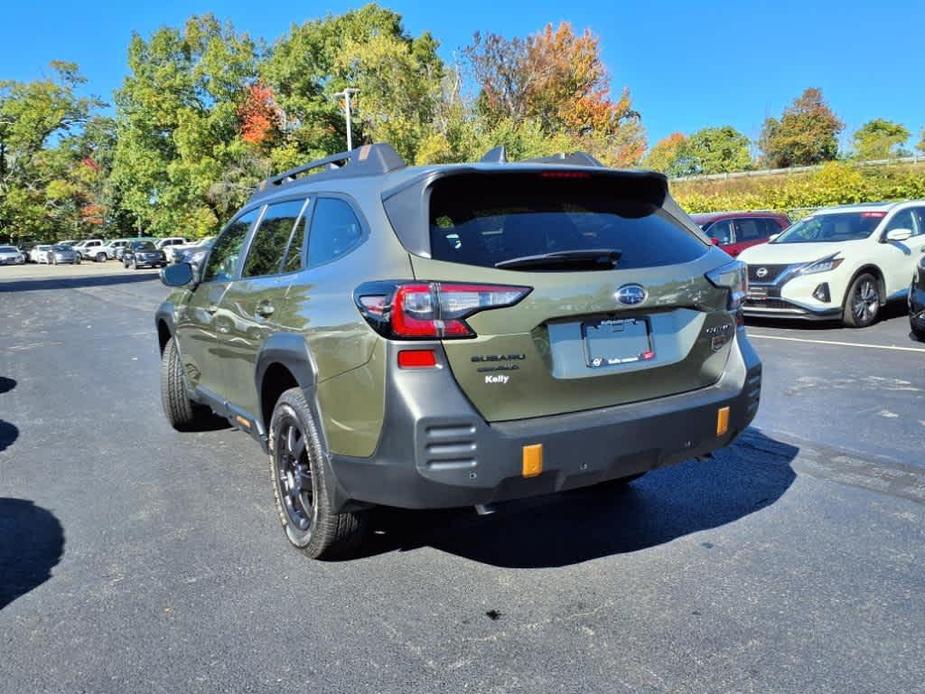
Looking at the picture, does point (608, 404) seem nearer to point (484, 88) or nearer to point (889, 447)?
point (889, 447)

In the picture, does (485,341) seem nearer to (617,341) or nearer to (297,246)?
(617,341)

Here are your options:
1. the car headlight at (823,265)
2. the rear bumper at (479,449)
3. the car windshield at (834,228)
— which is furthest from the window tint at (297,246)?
the car windshield at (834,228)

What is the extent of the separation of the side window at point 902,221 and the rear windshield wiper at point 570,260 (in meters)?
9.34

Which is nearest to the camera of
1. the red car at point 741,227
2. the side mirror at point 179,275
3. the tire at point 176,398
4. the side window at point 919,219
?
the side mirror at point 179,275

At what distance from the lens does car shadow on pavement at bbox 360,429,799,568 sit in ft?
11.7

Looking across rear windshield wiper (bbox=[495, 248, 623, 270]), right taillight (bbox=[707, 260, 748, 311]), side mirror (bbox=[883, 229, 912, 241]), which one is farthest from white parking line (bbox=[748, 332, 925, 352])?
rear windshield wiper (bbox=[495, 248, 623, 270])

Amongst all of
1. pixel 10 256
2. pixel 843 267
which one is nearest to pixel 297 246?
pixel 843 267

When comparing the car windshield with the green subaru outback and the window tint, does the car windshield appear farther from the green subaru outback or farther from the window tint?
the window tint

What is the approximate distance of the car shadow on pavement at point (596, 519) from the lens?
141 inches

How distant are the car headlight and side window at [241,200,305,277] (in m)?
8.15

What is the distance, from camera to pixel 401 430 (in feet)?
9.11

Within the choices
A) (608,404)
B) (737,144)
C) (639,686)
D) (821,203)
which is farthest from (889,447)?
(737,144)

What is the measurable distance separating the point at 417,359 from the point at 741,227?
13703 millimetres

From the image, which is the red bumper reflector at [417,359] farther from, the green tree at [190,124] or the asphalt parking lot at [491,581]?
the green tree at [190,124]
